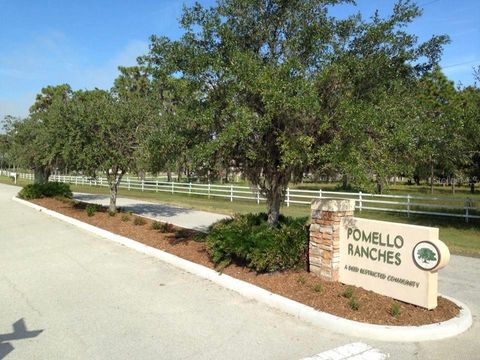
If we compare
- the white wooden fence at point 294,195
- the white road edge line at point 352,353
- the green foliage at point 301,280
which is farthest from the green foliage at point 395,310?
the white wooden fence at point 294,195

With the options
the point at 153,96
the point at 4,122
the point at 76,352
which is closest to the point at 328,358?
the point at 76,352

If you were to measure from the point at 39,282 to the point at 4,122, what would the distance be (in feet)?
105

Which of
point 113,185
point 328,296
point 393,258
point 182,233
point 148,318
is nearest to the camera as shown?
point 148,318

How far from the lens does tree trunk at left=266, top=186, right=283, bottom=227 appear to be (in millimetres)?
8781

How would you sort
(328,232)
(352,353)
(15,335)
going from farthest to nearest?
(328,232), (15,335), (352,353)

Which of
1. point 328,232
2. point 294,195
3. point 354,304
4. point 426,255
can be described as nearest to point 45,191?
point 294,195

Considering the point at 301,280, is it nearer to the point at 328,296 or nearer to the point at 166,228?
the point at 328,296

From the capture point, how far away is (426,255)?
A: 5.98m

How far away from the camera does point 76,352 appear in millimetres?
5102

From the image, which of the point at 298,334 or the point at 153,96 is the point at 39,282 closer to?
the point at 298,334

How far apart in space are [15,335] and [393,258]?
4.92 metres

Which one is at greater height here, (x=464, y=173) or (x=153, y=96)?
(x=153, y=96)

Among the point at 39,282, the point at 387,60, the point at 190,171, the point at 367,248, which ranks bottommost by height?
the point at 39,282

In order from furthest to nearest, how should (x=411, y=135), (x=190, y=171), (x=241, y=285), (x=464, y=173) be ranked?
(x=464, y=173), (x=190, y=171), (x=241, y=285), (x=411, y=135)
